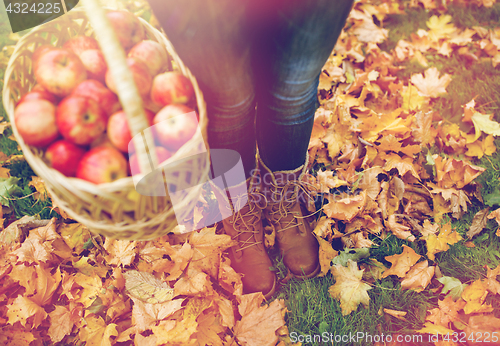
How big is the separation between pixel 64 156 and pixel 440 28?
8.38ft

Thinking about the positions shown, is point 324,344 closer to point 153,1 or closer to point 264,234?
point 264,234

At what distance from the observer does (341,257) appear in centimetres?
130

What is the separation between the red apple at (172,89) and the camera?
0.78 metres

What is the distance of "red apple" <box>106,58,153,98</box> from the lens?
81 cm

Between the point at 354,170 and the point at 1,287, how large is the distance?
5.47 feet

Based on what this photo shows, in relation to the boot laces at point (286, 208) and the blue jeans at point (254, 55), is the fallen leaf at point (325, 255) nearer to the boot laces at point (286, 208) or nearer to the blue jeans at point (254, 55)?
the boot laces at point (286, 208)

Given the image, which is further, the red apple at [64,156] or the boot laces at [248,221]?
Result: the boot laces at [248,221]

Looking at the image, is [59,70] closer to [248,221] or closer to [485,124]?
[248,221]

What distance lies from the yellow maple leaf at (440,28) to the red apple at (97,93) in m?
2.29

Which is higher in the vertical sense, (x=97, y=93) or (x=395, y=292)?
(x=97, y=93)

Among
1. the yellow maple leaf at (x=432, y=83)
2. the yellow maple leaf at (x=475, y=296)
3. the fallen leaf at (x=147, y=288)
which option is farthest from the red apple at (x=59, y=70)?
the yellow maple leaf at (x=432, y=83)

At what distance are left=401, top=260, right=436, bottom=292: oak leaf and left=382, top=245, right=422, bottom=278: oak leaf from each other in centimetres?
2

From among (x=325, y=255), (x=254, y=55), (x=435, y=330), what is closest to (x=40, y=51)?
Answer: (x=254, y=55)

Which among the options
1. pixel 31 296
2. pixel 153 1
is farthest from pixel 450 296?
pixel 31 296
